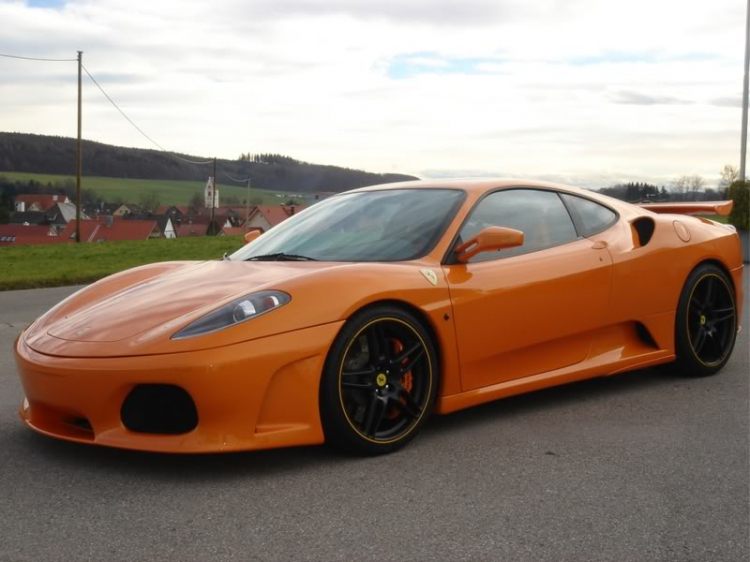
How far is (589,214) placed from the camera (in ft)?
17.2

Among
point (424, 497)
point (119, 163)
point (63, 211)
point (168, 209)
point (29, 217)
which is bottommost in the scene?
point (424, 497)

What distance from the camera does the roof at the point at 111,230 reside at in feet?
127

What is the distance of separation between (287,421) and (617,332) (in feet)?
7.54

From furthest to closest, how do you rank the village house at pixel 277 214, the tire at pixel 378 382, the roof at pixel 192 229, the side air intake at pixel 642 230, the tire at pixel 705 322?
the roof at pixel 192 229 → the village house at pixel 277 214 → the tire at pixel 705 322 → the side air intake at pixel 642 230 → the tire at pixel 378 382

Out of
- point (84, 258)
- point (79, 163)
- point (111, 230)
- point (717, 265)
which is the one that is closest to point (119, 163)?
point (111, 230)

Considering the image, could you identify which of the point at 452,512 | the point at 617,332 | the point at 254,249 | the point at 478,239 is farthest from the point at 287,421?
the point at 617,332

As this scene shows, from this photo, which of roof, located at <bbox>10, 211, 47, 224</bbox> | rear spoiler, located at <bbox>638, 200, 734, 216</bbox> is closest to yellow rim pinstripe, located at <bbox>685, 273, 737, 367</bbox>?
rear spoiler, located at <bbox>638, 200, 734, 216</bbox>

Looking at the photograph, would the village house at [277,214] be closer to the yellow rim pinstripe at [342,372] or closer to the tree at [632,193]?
the yellow rim pinstripe at [342,372]

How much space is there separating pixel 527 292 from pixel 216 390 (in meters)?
1.79

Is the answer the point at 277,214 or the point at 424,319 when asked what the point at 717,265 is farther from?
the point at 277,214

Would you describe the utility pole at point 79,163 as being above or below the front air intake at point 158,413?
above

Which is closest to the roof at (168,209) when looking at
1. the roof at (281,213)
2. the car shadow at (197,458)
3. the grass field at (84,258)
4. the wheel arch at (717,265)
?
the grass field at (84,258)

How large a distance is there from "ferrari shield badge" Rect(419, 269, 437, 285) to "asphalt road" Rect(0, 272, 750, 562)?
2.41ft

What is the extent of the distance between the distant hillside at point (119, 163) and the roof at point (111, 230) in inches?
309
